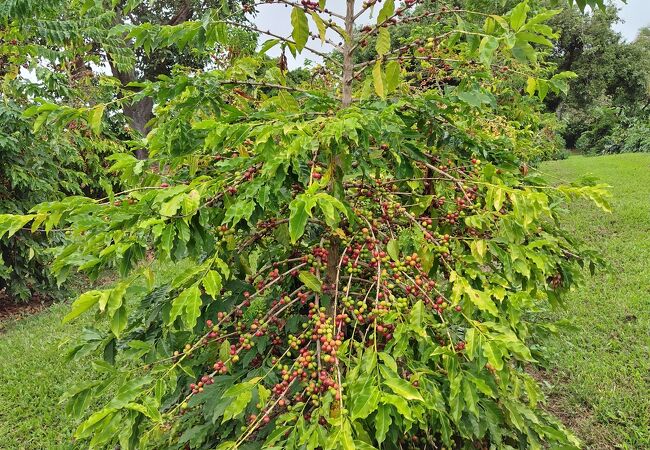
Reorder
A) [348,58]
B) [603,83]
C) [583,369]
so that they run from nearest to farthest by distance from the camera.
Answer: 1. [348,58]
2. [583,369]
3. [603,83]

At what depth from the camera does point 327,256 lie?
1.95m

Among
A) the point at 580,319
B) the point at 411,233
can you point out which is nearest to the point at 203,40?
the point at 411,233

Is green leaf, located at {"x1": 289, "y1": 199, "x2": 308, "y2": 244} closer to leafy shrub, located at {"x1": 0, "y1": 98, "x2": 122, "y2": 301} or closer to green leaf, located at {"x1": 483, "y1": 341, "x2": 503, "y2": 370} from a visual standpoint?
green leaf, located at {"x1": 483, "y1": 341, "x2": 503, "y2": 370}

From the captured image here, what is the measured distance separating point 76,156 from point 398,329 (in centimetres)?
701

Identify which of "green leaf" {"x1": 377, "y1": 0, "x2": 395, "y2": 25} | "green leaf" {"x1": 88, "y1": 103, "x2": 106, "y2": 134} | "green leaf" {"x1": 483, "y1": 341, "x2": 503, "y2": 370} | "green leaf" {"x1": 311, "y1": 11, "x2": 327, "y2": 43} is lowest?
"green leaf" {"x1": 483, "y1": 341, "x2": 503, "y2": 370}

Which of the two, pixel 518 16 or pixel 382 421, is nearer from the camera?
pixel 382 421

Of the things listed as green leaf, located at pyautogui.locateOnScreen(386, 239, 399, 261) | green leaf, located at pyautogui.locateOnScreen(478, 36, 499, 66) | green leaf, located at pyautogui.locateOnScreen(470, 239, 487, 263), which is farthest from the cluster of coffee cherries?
green leaf, located at pyautogui.locateOnScreen(478, 36, 499, 66)

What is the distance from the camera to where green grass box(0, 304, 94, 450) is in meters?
3.56

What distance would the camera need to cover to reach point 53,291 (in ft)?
22.8

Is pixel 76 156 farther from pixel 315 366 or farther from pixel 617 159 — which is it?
pixel 617 159

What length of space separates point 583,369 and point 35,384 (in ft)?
16.2

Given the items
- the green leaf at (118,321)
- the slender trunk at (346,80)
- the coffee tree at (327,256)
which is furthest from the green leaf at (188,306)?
the slender trunk at (346,80)

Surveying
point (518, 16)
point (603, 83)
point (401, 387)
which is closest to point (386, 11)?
point (518, 16)

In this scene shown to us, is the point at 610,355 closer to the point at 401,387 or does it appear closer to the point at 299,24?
the point at 401,387
